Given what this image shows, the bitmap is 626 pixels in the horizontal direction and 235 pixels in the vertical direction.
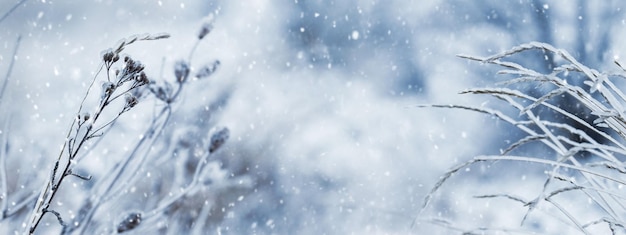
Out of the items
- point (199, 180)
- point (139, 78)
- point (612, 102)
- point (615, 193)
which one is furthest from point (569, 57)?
point (199, 180)

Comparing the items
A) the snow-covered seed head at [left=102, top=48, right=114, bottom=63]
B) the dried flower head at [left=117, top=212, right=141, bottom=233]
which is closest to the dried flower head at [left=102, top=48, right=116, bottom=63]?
the snow-covered seed head at [left=102, top=48, right=114, bottom=63]

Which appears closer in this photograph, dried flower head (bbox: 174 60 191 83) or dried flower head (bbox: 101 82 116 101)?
dried flower head (bbox: 101 82 116 101)

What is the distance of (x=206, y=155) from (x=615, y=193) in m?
1.39

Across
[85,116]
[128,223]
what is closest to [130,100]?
[85,116]

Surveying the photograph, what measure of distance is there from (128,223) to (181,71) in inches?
22.5

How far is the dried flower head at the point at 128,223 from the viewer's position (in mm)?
1832

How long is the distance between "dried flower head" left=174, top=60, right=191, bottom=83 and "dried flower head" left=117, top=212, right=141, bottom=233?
1.65ft

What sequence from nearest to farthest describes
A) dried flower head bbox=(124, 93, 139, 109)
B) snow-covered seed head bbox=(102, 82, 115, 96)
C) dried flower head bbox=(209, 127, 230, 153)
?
snow-covered seed head bbox=(102, 82, 115, 96), dried flower head bbox=(124, 93, 139, 109), dried flower head bbox=(209, 127, 230, 153)

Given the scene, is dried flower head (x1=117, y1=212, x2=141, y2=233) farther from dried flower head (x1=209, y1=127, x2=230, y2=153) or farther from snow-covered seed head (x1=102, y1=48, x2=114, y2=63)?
snow-covered seed head (x1=102, y1=48, x2=114, y2=63)

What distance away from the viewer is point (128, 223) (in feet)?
6.06

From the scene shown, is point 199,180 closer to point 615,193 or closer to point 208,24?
point 208,24

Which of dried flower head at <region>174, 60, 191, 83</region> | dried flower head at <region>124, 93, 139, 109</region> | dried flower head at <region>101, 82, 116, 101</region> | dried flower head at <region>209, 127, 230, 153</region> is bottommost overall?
dried flower head at <region>101, 82, 116, 101</region>

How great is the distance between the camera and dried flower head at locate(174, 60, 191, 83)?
201 cm

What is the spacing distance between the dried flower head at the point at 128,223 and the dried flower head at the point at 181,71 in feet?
1.65
